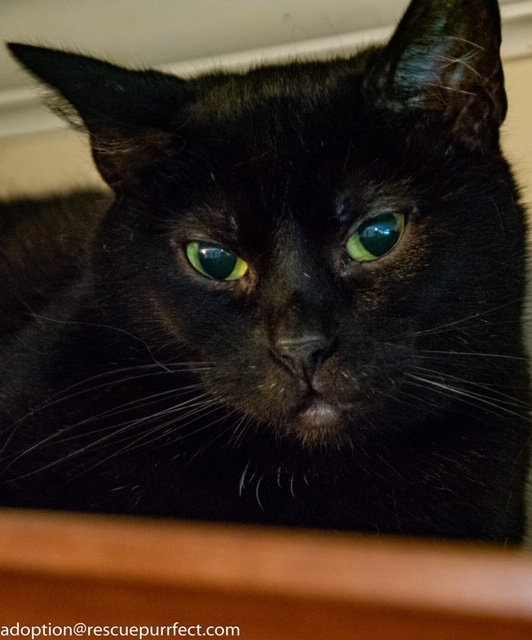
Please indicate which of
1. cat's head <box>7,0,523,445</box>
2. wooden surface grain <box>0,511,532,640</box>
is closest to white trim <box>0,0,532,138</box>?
cat's head <box>7,0,523,445</box>

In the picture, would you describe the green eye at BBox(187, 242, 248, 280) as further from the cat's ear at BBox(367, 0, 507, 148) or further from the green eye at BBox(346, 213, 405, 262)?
the cat's ear at BBox(367, 0, 507, 148)

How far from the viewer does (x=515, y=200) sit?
812mm

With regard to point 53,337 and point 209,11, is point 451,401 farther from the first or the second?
point 209,11

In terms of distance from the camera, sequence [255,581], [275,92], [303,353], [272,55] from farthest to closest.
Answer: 1. [272,55]
2. [275,92]
3. [303,353]
4. [255,581]

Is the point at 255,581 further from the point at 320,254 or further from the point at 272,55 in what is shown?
the point at 272,55

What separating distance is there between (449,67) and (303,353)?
34cm

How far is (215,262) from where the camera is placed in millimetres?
746

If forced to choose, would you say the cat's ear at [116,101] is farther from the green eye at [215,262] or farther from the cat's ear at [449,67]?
the cat's ear at [449,67]

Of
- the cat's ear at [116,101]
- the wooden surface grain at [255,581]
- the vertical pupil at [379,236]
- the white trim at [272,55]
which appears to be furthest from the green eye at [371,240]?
the white trim at [272,55]

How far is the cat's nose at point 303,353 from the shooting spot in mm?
651

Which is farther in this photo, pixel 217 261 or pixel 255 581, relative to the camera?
pixel 217 261

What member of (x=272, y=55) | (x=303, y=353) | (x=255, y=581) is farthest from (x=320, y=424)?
(x=272, y=55)

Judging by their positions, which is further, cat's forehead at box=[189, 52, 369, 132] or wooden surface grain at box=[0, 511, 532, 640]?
cat's forehead at box=[189, 52, 369, 132]

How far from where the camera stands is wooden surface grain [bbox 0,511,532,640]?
39 cm
